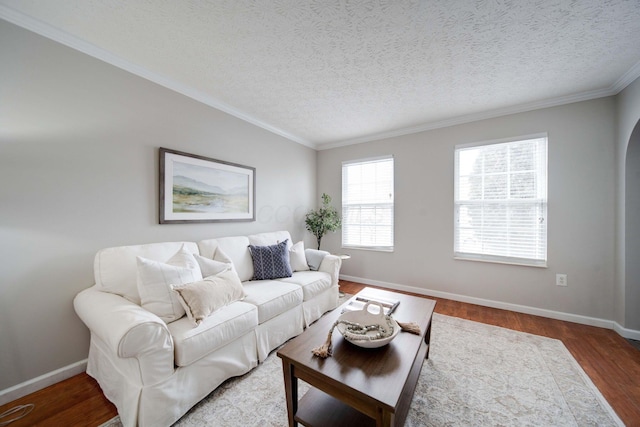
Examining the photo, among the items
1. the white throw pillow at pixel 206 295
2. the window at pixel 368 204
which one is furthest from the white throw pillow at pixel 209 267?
the window at pixel 368 204

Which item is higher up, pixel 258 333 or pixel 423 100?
pixel 423 100

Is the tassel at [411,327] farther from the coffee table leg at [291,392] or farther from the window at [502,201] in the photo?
the window at [502,201]

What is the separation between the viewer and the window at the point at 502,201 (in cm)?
274

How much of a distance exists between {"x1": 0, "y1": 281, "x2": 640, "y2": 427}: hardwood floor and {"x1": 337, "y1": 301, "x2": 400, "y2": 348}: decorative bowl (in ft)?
4.83

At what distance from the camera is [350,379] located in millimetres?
1059

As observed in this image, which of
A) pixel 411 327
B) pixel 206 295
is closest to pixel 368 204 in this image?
pixel 411 327

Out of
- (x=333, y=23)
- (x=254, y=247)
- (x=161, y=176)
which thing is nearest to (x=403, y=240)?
(x=254, y=247)

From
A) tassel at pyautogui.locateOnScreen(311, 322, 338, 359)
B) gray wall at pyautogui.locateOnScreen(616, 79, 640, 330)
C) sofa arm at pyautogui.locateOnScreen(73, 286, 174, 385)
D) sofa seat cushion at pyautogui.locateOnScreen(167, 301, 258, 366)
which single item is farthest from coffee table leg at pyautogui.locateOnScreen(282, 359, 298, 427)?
gray wall at pyautogui.locateOnScreen(616, 79, 640, 330)

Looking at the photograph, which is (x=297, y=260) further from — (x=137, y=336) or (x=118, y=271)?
(x=137, y=336)

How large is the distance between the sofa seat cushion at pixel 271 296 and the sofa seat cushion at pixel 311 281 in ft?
0.27

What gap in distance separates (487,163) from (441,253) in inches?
52.2

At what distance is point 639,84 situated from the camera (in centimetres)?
206

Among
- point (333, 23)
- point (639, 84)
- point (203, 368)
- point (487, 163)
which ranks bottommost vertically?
point (203, 368)

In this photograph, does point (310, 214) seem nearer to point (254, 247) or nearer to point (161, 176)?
point (254, 247)
